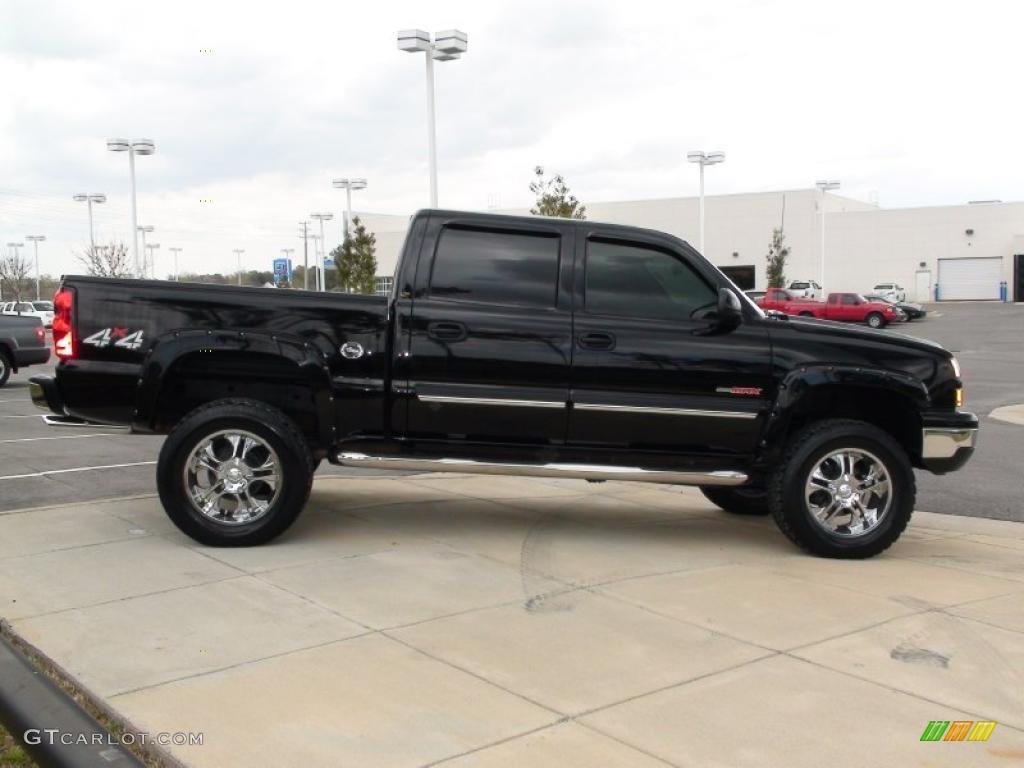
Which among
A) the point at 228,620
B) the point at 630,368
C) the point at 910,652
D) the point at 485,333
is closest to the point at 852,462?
the point at 630,368

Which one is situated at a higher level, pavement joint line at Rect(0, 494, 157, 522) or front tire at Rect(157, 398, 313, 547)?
front tire at Rect(157, 398, 313, 547)

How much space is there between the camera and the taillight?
6508mm

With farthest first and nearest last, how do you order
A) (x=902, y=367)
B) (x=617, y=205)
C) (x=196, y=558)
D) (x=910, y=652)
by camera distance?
(x=617, y=205)
(x=902, y=367)
(x=196, y=558)
(x=910, y=652)

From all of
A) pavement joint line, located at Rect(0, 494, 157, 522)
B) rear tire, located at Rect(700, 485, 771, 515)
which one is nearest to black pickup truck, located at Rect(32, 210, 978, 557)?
rear tire, located at Rect(700, 485, 771, 515)

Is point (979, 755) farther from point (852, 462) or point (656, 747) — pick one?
point (852, 462)

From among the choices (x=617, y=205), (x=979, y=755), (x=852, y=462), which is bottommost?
(x=979, y=755)

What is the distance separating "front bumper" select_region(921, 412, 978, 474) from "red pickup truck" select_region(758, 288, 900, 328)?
4209 centimetres

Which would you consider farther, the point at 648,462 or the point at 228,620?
the point at 648,462

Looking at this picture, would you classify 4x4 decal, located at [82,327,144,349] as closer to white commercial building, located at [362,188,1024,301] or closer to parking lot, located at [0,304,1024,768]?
parking lot, located at [0,304,1024,768]

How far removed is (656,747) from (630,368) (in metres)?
Result: 3.09

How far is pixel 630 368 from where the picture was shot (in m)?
6.62

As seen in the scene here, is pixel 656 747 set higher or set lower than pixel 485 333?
lower

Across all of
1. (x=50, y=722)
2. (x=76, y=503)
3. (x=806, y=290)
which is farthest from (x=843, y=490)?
(x=806, y=290)

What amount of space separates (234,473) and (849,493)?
3.74 metres
